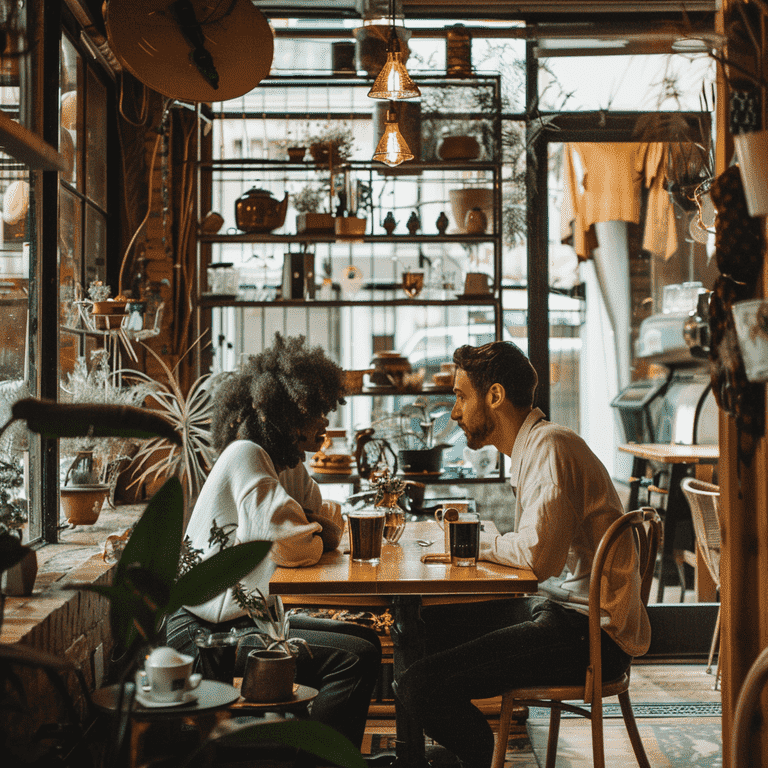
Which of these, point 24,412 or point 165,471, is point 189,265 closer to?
point 165,471

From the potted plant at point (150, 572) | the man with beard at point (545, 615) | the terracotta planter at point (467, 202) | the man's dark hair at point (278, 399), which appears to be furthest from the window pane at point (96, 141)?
the potted plant at point (150, 572)

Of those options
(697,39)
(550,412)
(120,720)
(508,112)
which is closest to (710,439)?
(550,412)

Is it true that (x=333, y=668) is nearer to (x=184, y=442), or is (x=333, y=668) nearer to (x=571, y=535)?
(x=571, y=535)

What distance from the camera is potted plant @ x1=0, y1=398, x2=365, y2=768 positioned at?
47.2 inches

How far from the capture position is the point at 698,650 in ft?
13.6

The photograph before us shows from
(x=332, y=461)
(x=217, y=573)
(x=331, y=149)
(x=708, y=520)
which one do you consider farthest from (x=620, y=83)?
(x=217, y=573)

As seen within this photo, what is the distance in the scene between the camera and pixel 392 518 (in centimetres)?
264

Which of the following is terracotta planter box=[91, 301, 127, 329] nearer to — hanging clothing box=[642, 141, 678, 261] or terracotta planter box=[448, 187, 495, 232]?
terracotta planter box=[448, 187, 495, 232]

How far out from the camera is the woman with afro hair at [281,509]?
2.35 metres

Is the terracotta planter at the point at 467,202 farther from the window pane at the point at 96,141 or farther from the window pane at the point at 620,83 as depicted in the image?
the window pane at the point at 96,141

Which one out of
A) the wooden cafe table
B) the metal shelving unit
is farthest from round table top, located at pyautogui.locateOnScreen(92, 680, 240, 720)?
the metal shelving unit

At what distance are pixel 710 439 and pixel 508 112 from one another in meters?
2.30

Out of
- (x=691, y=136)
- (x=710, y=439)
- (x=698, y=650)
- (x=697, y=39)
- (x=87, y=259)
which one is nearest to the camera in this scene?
(x=697, y=39)

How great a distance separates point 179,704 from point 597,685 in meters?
1.18
